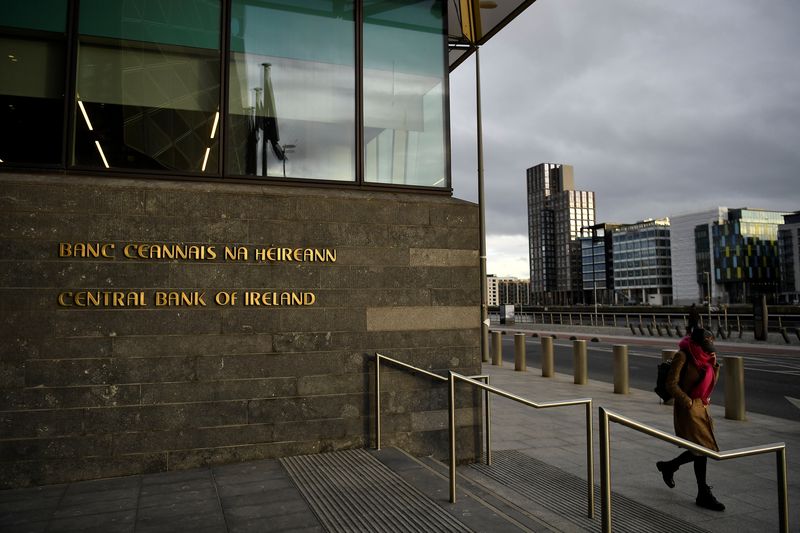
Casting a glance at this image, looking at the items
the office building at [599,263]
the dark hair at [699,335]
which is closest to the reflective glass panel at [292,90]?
the dark hair at [699,335]

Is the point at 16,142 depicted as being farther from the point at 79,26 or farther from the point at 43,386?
the point at 43,386

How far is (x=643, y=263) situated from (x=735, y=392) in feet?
555

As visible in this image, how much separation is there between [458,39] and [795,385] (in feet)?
39.4

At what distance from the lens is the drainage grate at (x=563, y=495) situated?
5105 millimetres

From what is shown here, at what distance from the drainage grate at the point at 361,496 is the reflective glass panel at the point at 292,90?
135 inches

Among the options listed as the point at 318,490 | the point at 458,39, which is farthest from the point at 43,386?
the point at 458,39

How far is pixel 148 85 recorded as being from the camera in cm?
670

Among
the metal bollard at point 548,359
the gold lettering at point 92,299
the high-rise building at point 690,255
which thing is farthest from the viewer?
the high-rise building at point 690,255

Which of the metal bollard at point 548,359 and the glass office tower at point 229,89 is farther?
the metal bollard at point 548,359

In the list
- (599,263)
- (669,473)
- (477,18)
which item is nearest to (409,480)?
(669,473)

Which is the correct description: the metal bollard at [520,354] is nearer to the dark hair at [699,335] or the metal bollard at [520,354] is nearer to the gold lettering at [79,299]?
the dark hair at [699,335]

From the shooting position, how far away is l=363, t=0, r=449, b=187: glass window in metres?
7.54

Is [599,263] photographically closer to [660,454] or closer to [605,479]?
[660,454]

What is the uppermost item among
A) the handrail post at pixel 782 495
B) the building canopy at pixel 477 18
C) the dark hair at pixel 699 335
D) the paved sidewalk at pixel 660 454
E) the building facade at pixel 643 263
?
the building facade at pixel 643 263
